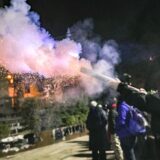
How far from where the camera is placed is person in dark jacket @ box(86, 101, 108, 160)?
1156cm

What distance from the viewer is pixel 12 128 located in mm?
18469

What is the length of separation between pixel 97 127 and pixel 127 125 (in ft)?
9.02

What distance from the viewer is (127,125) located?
8930 millimetres

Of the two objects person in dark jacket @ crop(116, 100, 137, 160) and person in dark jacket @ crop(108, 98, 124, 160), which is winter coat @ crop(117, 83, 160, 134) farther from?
person in dark jacket @ crop(108, 98, 124, 160)

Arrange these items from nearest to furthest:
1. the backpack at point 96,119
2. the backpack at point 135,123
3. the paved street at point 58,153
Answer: the backpack at point 135,123
the backpack at point 96,119
the paved street at point 58,153

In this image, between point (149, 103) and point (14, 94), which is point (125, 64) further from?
point (149, 103)

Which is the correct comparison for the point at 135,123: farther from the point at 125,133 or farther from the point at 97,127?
the point at 97,127

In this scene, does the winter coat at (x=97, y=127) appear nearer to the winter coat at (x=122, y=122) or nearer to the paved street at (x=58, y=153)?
the paved street at (x=58, y=153)

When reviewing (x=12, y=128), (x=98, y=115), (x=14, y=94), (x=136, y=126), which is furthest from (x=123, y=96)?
(x=14, y=94)

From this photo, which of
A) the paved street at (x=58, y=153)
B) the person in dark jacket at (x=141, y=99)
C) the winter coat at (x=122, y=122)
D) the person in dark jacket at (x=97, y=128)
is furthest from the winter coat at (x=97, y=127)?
the person in dark jacket at (x=141, y=99)

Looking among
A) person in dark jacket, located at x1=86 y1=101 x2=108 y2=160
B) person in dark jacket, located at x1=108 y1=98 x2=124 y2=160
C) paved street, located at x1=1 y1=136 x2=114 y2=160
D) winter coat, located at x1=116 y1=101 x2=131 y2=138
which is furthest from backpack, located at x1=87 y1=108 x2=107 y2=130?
winter coat, located at x1=116 y1=101 x2=131 y2=138

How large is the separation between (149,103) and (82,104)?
19.9 metres

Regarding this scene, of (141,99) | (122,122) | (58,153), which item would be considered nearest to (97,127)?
(122,122)

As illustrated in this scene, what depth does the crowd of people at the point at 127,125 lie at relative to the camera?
553 centimetres
